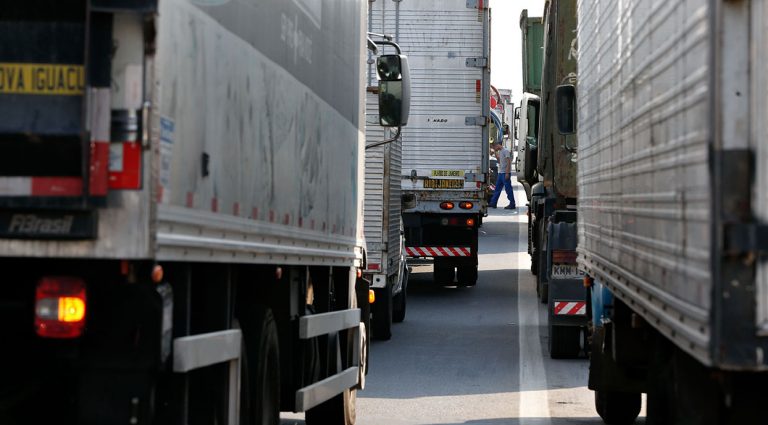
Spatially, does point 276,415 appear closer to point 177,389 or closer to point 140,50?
point 177,389

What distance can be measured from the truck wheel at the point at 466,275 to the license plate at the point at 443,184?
1.58 m

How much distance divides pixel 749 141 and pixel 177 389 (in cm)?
262

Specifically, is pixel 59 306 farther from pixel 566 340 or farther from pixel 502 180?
pixel 502 180

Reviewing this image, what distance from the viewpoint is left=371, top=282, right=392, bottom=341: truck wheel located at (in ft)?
60.4

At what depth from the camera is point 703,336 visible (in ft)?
17.4

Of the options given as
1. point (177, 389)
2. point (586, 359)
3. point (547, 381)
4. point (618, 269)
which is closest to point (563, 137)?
point (586, 359)

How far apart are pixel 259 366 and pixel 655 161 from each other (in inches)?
96.4

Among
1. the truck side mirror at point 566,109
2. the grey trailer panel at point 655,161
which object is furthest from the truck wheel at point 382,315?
the grey trailer panel at point 655,161

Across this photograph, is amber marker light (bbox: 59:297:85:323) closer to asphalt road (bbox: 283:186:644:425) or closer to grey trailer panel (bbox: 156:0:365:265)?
grey trailer panel (bbox: 156:0:365:265)

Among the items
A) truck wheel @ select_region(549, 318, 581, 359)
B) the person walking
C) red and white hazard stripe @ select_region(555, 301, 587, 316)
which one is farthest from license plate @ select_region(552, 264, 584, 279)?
the person walking

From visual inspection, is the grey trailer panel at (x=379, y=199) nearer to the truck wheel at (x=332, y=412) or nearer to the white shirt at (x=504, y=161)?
the truck wheel at (x=332, y=412)

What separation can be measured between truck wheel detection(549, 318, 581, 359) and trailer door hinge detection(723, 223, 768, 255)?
1147cm

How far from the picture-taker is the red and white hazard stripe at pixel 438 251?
25.0 metres

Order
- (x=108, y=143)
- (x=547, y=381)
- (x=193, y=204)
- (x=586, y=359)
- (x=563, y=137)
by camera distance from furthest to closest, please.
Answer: (x=563, y=137), (x=586, y=359), (x=547, y=381), (x=193, y=204), (x=108, y=143)
